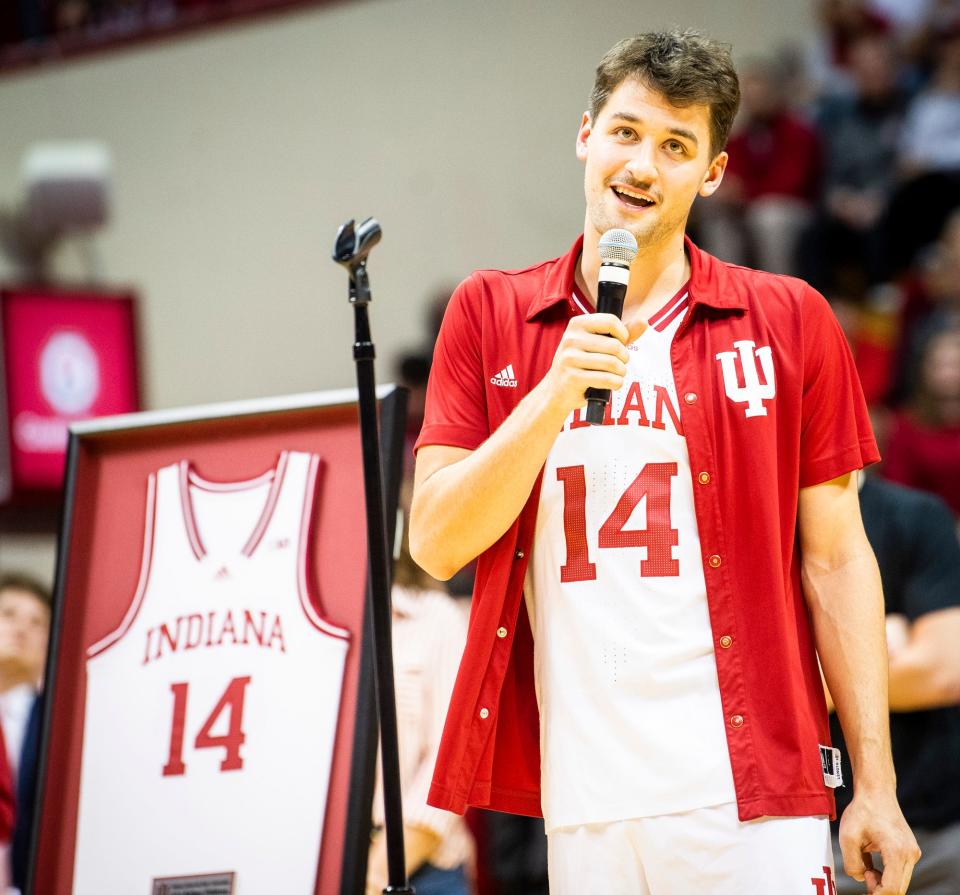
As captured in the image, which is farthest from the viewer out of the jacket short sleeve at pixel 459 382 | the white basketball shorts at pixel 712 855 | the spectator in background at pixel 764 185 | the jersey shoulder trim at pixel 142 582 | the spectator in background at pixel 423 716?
the spectator in background at pixel 764 185

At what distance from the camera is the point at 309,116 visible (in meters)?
9.73

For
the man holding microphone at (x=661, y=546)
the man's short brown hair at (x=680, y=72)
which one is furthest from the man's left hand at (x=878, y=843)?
the man's short brown hair at (x=680, y=72)

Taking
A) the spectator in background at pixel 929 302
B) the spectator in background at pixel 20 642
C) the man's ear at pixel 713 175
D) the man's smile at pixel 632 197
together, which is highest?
the spectator in background at pixel 929 302

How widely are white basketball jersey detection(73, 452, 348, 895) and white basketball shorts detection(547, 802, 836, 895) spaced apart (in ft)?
2.90

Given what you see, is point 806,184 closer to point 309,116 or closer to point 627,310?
point 309,116

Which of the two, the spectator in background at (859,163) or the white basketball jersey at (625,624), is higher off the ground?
the spectator in background at (859,163)

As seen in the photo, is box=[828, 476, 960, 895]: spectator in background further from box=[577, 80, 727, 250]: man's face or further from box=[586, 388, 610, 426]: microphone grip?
box=[586, 388, 610, 426]: microphone grip

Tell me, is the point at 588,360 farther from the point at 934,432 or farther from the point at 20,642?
the point at 934,432

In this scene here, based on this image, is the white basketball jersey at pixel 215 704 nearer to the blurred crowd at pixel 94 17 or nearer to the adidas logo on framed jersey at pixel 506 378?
the adidas logo on framed jersey at pixel 506 378

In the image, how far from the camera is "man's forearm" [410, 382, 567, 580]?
7.11ft

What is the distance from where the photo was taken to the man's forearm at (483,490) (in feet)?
7.11

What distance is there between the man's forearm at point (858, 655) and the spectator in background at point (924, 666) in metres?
1.66

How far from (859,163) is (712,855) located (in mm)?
7437

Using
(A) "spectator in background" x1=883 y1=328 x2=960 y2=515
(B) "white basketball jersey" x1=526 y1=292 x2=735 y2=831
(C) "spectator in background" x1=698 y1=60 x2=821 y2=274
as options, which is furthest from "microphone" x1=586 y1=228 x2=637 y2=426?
(C) "spectator in background" x1=698 y1=60 x2=821 y2=274
